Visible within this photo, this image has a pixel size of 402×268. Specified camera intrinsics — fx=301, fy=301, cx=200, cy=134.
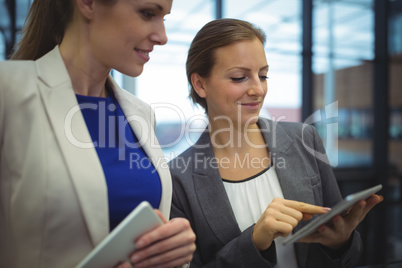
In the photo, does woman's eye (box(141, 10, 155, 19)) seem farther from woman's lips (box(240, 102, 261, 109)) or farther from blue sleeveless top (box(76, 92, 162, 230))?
woman's lips (box(240, 102, 261, 109))

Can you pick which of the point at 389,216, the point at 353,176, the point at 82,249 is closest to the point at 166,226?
the point at 82,249

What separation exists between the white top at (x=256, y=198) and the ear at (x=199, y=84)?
419 mm

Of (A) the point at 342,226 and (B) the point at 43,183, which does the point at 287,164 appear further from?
(B) the point at 43,183

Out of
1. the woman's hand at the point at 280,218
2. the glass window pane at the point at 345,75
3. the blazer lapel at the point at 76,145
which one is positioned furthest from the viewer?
the glass window pane at the point at 345,75

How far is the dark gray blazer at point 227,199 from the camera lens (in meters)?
1.16

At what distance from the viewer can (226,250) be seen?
117 cm

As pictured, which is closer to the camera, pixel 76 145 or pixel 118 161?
pixel 76 145

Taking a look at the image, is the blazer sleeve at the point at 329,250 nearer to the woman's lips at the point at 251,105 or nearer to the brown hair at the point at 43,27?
the woman's lips at the point at 251,105

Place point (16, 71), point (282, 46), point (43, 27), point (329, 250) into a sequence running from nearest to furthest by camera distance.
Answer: point (16, 71)
point (43, 27)
point (329, 250)
point (282, 46)

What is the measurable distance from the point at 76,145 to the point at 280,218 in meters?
0.70

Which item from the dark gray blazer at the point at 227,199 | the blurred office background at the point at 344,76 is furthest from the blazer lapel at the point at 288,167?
the blurred office background at the point at 344,76

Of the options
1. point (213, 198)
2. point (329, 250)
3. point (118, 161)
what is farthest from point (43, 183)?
point (329, 250)

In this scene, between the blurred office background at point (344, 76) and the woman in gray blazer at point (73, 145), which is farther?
the blurred office background at point (344, 76)

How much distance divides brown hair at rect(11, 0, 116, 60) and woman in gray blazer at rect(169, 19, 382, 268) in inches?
23.2
